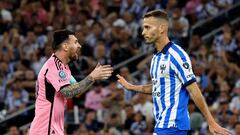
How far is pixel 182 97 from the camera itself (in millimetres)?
9406

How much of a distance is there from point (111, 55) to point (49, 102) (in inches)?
377

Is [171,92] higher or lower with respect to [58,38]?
lower

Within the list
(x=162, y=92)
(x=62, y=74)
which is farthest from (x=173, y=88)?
(x=62, y=74)

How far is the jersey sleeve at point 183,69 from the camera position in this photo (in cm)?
930

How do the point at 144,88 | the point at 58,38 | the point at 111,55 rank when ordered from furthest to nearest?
the point at 111,55 < the point at 144,88 < the point at 58,38

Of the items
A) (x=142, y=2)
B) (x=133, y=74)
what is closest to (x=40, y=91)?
(x=133, y=74)

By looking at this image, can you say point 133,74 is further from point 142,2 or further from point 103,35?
point 142,2

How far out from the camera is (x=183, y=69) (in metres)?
9.32

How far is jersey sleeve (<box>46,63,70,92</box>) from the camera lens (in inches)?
385

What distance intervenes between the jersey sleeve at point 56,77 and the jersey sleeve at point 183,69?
1363 millimetres

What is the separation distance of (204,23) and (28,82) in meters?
4.67

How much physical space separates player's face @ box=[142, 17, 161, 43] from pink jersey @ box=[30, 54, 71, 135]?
112cm

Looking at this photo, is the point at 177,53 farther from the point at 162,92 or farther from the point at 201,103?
the point at 201,103

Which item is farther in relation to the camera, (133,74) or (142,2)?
(142,2)
